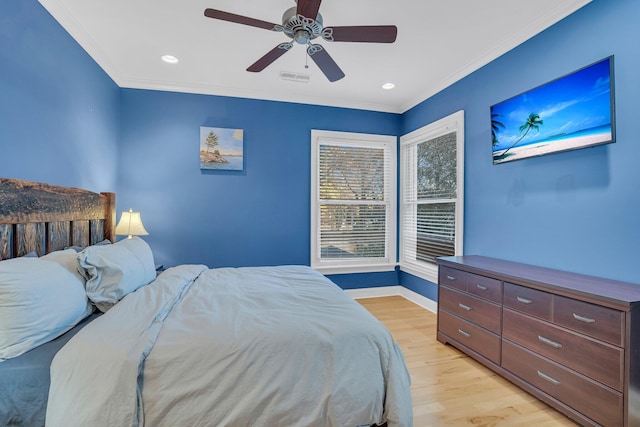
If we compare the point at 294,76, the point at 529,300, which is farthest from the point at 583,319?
the point at 294,76

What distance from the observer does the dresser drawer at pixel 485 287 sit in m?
2.23

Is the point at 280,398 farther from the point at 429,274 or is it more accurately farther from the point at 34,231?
the point at 429,274

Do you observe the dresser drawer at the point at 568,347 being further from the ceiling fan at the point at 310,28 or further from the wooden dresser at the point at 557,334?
the ceiling fan at the point at 310,28

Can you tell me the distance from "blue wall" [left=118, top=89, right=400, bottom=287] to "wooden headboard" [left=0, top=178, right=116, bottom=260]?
888 mm

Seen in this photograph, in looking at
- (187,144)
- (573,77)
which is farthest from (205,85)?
(573,77)

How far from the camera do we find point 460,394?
205cm

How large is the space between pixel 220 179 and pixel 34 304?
2.57 m

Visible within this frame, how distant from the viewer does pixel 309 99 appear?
4004 mm

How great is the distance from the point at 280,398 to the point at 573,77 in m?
2.70

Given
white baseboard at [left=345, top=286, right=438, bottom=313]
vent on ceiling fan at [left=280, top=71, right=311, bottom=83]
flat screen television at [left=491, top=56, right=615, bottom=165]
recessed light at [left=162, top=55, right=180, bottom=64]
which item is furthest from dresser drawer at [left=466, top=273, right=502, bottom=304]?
recessed light at [left=162, top=55, right=180, bottom=64]

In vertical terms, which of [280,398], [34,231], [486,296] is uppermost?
[34,231]

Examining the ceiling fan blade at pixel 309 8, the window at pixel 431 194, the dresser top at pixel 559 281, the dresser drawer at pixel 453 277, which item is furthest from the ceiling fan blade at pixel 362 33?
the dresser drawer at pixel 453 277

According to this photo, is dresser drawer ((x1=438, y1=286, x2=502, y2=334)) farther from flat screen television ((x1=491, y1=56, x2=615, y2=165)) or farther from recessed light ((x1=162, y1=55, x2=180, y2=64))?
recessed light ((x1=162, y1=55, x2=180, y2=64))

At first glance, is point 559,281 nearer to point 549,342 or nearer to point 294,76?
point 549,342
